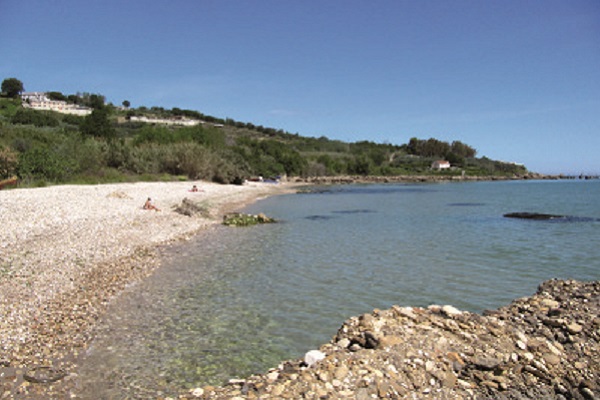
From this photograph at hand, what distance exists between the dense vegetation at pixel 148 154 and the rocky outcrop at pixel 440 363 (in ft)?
103

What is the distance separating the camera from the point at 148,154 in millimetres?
55125

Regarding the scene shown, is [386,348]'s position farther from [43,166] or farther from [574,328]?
[43,166]

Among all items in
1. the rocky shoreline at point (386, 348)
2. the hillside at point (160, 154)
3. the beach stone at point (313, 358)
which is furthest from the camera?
the hillside at point (160, 154)

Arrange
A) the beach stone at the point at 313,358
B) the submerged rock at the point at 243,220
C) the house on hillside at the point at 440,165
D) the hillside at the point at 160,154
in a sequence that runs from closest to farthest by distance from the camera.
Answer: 1. the beach stone at the point at 313,358
2. the submerged rock at the point at 243,220
3. the hillside at the point at 160,154
4. the house on hillside at the point at 440,165

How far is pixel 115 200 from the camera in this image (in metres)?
27.2

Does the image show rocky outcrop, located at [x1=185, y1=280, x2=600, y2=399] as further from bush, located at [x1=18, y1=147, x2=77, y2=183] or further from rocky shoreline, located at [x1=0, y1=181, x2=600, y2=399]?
bush, located at [x1=18, y1=147, x2=77, y2=183]

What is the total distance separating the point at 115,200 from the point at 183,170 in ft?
105

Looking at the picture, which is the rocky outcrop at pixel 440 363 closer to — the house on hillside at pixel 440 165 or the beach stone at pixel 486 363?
the beach stone at pixel 486 363

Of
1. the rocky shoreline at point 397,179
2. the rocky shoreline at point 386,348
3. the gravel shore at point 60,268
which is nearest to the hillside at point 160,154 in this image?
the rocky shoreline at point 397,179

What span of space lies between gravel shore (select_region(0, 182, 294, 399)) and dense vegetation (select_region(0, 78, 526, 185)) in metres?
11.6

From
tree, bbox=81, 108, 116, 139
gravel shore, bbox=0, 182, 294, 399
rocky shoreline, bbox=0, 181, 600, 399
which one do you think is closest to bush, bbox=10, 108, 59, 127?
tree, bbox=81, 108, 116, 139

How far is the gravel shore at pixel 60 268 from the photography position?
20.8 feet

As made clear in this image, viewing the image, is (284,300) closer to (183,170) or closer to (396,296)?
(396,296)

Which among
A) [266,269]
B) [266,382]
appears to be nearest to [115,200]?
[266,269]
